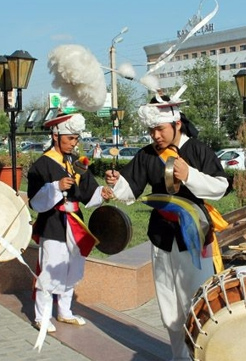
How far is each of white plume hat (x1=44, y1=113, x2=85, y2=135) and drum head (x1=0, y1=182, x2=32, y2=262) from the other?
740 millimetres

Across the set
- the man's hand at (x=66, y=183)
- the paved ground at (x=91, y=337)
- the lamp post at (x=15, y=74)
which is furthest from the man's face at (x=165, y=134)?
A: the lamp post at (x=15, y=74)

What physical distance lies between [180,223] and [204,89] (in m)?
37.6

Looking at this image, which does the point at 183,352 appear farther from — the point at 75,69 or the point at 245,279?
the point at 75,69

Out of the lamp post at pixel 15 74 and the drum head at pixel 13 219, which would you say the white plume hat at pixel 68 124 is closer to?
the drum head at pixel 13 219

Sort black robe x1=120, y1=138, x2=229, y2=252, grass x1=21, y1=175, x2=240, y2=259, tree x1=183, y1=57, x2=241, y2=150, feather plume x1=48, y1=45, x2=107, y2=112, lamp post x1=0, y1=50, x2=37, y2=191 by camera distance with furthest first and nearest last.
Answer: tree x1=183, y1=57, x2=241, y2=150 < lamp post x1=0, y1=50, x2=37, y2=191 < grass x1=21, y1=175, x2=240, y2=259 < feather plume x1=48, y1=45, x2=107, y2=112 < black robe x1=120, y1=138, x2=229, y2=252

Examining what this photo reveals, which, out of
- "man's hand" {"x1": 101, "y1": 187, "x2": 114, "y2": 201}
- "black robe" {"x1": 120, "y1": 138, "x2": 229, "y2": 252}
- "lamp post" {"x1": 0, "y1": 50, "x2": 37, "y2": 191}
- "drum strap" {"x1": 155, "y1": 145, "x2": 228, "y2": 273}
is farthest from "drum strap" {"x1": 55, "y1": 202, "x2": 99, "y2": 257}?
"lamp post" {"x1": 0, "y1": 50, "x2": 37, "y2": 191}

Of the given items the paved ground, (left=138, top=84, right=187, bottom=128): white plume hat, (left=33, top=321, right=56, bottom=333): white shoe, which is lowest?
the paved ground

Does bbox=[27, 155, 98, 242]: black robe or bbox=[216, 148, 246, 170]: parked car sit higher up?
bbox=[27, 155, 98, 242]: black robe

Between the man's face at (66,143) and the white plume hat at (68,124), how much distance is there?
0.12ft

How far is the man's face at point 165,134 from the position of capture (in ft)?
12.7

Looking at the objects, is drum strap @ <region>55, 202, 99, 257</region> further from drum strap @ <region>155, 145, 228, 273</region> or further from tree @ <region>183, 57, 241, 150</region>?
tree @ <region>183, 57, 241, 150</region>

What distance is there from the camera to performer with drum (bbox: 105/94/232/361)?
372 centimetres

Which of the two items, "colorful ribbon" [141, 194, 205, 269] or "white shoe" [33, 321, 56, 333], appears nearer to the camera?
"colorful ribbon" [141, 194, 205, 269]

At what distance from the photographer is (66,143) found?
505cm
